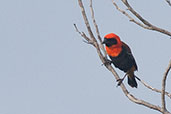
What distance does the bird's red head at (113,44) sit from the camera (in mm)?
8023

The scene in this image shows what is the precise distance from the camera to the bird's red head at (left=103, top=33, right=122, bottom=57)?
802 cm

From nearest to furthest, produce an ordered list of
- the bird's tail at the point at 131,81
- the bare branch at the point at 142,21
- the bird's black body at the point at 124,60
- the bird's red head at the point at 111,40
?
the bare branch at the point at 142,21, the bird's red head at the point at 111,40, the bird's black body at the point at 124,60, the bird's tail at the point at 131,81

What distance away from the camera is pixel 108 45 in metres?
8.07

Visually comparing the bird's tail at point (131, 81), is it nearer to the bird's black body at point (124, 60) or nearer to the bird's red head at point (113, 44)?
the bird's black body at point (124, 60)

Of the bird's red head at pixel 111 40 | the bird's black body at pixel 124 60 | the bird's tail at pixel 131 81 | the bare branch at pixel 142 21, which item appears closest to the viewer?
the bare branch at pixel 142 21

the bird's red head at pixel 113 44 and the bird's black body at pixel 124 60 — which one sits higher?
the bird's red head at pixel 113 44

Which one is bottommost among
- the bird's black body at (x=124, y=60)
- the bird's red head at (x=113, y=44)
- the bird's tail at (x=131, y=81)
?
the bird's tail at (x=131, y=81)

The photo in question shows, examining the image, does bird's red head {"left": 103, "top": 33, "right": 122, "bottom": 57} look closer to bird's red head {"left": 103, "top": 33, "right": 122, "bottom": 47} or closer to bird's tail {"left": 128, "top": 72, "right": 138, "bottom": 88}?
bird's red head {"left": 103, "top": 33, "right": 122, "bottom": 47}

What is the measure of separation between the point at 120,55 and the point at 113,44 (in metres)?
0.35

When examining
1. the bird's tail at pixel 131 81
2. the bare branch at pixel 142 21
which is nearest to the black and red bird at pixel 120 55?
the bird's tail at pixel 131 81

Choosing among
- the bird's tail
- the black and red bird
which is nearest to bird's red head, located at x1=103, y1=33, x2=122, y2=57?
the black and red bird

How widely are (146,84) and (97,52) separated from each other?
0.89 metres

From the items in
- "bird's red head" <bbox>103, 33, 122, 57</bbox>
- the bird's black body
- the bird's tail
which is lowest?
the bird's tail

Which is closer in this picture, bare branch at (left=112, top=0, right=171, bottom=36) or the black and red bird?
bare branch at (left=112, top=0, right=171, bottom=36)
